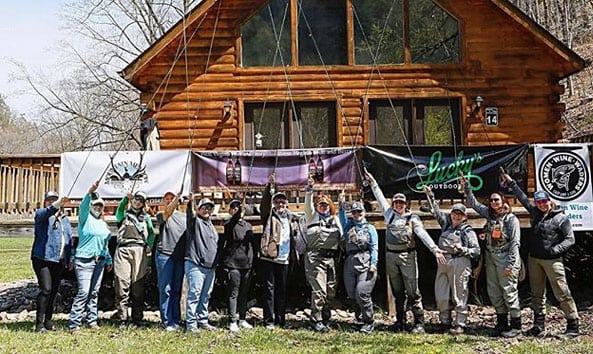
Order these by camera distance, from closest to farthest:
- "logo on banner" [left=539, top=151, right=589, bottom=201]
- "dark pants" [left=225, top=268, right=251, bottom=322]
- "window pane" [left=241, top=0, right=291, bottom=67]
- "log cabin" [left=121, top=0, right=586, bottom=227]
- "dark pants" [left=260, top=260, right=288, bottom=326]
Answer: "dark pants" [left=225, top=268, right=251, bottom=322] → "dark pants" [left=260, top=260, right=288, bottom=326] → "logo on banner" [left=539, top=151, right=589, bottom=201] → "log cabin" [left=121, top=0, right=586, bottom=227] → "window pane" [left=241, top=0, right=291, bottom=67]

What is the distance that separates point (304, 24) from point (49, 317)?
7629 millimetres

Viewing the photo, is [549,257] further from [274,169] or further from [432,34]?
[432,34]

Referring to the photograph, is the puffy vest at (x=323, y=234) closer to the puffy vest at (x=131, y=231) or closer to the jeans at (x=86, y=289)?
the puffy vest at (x=131, y=231)

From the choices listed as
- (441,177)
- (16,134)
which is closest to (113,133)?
(441,177)

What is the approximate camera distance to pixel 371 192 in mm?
9875

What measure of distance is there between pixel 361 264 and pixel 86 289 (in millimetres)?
3741

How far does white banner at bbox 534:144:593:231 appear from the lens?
989cm

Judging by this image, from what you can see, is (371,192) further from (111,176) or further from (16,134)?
(16,134)

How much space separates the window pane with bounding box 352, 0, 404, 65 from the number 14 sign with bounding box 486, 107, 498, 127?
2.09 meters

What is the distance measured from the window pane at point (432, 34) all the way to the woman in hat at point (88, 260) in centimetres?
747

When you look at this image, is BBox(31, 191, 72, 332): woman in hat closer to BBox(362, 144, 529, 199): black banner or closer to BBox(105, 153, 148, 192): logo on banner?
BBox(105, 153, 148, 192): logo on banner

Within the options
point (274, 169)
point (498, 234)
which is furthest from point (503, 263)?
point (274, 169)

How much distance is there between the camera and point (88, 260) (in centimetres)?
849

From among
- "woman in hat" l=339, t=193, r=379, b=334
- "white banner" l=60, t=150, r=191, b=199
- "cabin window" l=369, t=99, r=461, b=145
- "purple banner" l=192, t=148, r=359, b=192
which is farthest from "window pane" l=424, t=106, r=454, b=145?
"white banner" l=60, t=150, r=191, b=199
